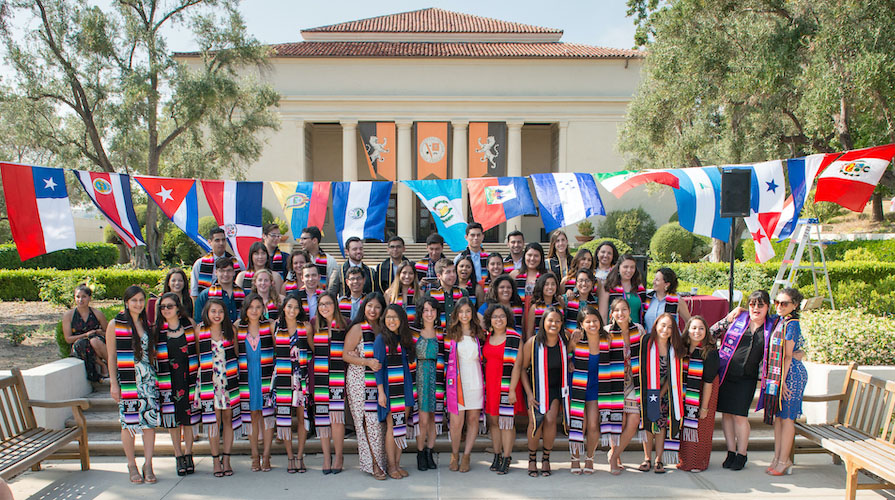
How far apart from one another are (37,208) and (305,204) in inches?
113

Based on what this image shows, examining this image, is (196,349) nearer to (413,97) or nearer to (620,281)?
(620,281)

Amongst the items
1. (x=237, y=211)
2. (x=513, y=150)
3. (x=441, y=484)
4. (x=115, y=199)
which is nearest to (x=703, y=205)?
(x=441, y=484)

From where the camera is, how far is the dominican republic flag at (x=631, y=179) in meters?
7.11

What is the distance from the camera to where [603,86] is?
94.3 ft

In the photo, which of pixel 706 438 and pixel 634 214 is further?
pixel 634 214

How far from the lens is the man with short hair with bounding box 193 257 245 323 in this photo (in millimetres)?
6107

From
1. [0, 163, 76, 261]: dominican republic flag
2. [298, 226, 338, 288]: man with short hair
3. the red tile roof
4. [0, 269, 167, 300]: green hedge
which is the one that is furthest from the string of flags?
the red tile roof

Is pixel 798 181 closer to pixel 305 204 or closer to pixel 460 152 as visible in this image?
pixel 305 204

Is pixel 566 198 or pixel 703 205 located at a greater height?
pixel 566 198

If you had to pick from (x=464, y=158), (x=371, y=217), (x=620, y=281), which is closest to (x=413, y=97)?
(x=464, y=158)

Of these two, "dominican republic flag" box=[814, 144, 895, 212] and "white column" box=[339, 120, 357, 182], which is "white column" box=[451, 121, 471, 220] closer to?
"white column" box=[339, 120, 357, 182]

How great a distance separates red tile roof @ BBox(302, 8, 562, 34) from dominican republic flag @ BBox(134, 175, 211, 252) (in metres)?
26.7

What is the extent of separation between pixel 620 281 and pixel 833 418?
2473 millimetres

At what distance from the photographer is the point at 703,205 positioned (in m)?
7.06
